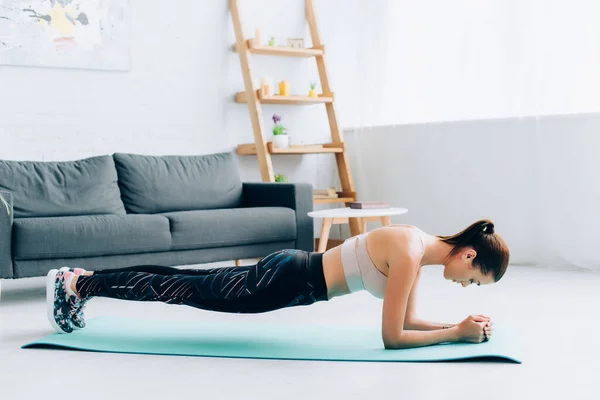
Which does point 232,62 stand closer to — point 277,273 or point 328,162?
point 328,162

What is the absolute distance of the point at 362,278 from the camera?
2.52 metres

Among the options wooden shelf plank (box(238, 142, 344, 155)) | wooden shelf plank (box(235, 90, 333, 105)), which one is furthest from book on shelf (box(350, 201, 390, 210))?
wooden shelf plank (box(235, 90, 333, 105))

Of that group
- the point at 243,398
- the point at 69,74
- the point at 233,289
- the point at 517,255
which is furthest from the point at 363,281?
the point at 69,74

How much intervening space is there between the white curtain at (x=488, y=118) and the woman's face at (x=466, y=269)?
240 cm

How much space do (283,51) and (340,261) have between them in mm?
3406

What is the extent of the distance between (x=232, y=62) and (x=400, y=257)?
11.9 ft

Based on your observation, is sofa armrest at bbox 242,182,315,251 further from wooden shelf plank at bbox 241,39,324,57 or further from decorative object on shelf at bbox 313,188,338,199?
wooden shelf plank at bbox 241,39,324,57

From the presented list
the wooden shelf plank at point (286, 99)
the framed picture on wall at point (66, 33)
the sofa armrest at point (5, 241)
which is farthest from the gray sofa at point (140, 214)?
the framed picture on wall at point (66, 33)

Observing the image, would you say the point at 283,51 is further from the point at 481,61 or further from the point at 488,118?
the point at 488,118

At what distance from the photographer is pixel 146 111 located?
5309 millimetres

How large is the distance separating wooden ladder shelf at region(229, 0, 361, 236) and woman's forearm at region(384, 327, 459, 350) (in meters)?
2.93

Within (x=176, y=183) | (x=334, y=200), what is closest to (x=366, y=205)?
(x=334, y=200)

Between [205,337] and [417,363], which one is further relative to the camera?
[205,337]

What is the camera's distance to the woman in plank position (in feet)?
7.86
